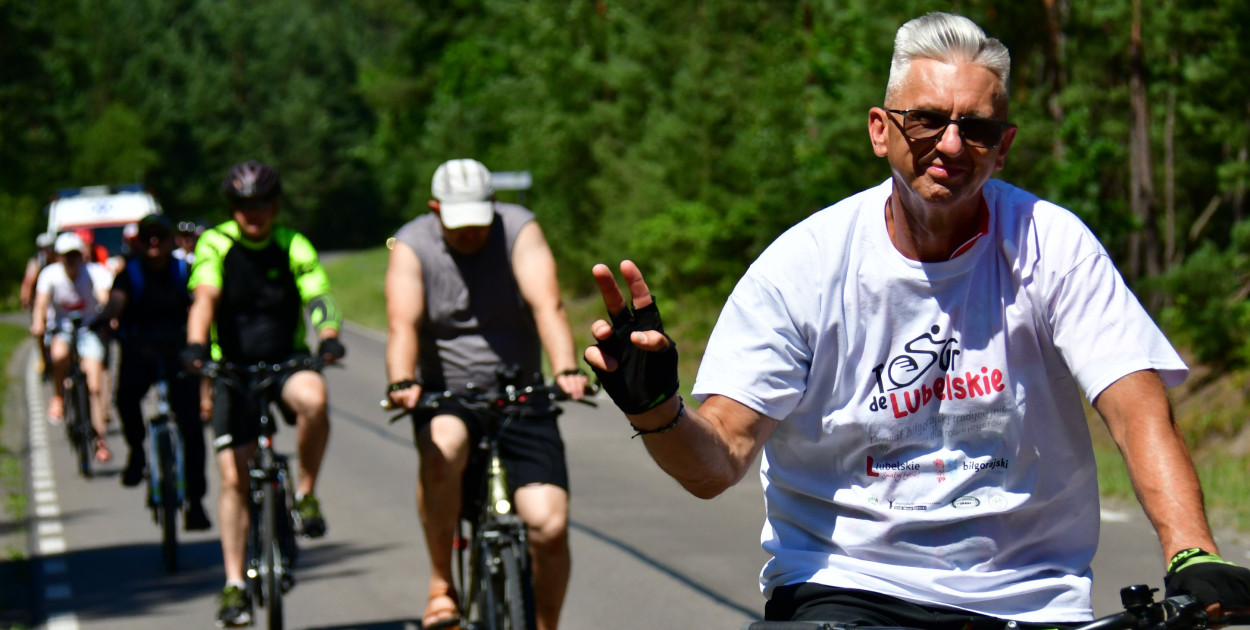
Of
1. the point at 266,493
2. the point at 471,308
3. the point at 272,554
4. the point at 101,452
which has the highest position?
the point at 471,308

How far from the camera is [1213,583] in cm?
242

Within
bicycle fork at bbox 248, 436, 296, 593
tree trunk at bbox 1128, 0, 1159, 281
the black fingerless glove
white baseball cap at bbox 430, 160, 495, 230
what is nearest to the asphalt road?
bicycle fork at bbox 248, 436, 296, 593

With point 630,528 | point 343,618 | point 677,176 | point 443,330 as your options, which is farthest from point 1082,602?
point 677,176

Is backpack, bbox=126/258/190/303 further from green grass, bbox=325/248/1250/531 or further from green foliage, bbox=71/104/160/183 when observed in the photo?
green foliage, bbox=71/104/160/183

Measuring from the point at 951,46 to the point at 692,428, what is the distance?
815 mm

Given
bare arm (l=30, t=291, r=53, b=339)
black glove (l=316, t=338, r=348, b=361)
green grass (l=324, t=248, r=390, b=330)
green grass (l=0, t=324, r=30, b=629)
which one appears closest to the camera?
black glove (l=316, t=338, r=348, b=361)

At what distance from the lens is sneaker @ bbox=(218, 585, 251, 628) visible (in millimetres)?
6938

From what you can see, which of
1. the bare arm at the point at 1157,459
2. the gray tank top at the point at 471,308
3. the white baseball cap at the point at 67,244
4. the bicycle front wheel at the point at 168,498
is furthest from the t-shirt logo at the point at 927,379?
the white baseball cap at the point at 67,244

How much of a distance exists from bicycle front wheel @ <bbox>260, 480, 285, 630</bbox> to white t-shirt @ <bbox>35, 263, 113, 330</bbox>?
8.75 meters

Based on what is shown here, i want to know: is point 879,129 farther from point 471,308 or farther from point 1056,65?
point 1056,65

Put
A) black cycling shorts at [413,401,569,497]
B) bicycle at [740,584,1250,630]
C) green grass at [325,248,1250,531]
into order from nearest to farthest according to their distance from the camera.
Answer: bicycle at [740,584,1250,630], black cycling shorts at [413,401,569,497], green grass at [325,248,1250,531]

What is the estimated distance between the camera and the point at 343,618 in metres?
Result: 7.98

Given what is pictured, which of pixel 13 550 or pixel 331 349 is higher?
pixel 331 349

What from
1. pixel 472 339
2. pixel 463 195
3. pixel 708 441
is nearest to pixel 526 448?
pixel 472 339
